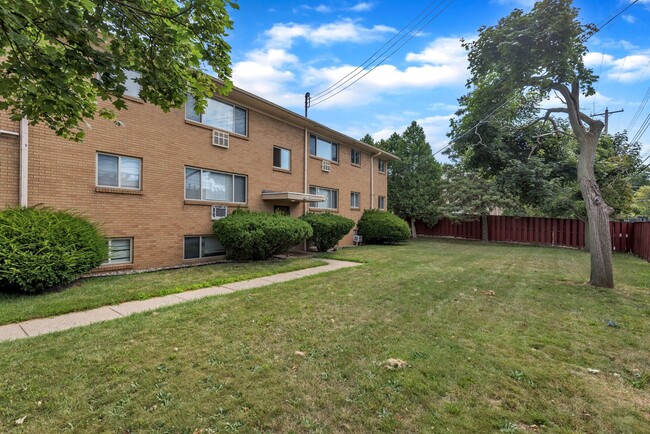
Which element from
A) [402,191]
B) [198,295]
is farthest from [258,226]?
[402,191]

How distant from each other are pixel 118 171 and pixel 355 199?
12.5 m

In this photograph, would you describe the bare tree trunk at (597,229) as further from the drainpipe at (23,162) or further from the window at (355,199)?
the drainpipe at (23,162)

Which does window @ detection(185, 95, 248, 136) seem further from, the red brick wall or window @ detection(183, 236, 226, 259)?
window @ detection(183, 236, 226, 259)

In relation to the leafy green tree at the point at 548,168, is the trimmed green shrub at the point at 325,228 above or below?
below

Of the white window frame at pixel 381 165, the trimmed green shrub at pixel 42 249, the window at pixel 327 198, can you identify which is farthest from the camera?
the white window frame at pixel 381 165

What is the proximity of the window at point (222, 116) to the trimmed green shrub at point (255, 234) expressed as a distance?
10.0 ft

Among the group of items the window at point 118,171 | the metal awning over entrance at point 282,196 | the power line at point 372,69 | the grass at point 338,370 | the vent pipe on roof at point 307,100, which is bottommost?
the grass at point 338,370

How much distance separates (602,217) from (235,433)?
8417 mm

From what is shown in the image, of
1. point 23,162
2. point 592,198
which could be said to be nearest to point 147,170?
point 23,162

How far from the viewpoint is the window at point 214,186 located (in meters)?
9.98

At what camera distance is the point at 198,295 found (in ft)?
19.6

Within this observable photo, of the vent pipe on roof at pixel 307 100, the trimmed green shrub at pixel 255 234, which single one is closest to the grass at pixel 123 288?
the trimmed green shrub at pixel 255 234

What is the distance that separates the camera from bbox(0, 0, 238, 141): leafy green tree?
2.71 m

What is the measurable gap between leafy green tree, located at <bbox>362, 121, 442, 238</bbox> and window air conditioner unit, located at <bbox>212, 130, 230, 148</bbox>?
49.3 ft
